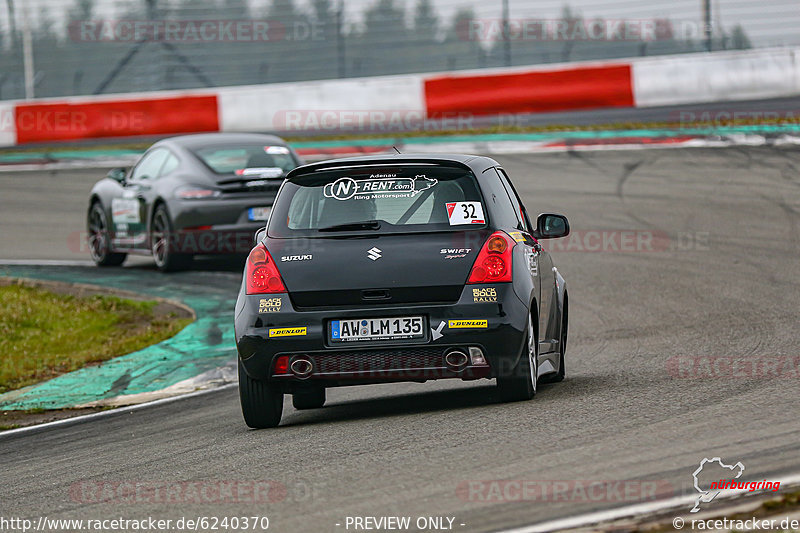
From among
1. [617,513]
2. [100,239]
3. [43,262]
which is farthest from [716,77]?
[617,513]

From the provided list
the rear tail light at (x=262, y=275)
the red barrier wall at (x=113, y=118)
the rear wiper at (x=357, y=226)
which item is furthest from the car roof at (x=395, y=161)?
the red barrier wall at (x=113, y=118)

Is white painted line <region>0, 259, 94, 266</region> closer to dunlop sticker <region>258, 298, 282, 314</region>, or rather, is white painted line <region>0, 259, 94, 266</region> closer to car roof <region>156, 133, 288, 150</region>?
car roof <region>156, 133, 288, 150</region>

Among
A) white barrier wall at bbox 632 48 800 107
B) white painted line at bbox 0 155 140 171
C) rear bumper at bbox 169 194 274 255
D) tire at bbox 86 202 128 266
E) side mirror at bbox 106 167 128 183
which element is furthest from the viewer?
white painted line at bbox 0 155 140 171

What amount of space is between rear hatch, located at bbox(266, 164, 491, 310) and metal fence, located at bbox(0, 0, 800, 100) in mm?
16852

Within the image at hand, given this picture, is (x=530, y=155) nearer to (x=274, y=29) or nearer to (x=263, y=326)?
(x=274, y=29)

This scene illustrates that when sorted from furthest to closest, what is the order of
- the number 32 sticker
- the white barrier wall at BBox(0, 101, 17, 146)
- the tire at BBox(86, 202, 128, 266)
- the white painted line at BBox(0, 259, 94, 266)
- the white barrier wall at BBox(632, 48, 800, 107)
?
the white barrier wall at BBox(0, 101, 17, 146)
the white barrier wall at BBox(632, 48, 800, 107)
the white painted line at BBox(0, 259, 94, 266)
the tire at BBox(86, 202, 128, 266)
the number 32 sticker

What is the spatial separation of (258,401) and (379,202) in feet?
4.35

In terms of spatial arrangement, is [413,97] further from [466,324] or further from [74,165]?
→ [466,324]

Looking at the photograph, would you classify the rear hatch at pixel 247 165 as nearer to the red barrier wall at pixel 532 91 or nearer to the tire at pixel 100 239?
the tire at pixel 100 239

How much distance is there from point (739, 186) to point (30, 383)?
10106 mm

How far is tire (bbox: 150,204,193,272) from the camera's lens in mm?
15359

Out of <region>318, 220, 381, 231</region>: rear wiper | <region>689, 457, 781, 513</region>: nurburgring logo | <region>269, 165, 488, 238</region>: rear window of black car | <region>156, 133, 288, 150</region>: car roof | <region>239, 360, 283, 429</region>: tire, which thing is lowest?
<region>239, 360, 283, 429</region>: tire

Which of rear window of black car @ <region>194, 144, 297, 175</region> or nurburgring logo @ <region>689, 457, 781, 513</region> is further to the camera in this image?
rear window of black car @ <region>194, 144, 297, 175</region>

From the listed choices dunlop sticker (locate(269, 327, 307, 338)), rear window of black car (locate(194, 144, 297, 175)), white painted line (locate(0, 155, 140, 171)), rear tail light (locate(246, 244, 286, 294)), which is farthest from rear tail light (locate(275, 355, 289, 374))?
white painted line (locate(0, 155, 140, 171))
